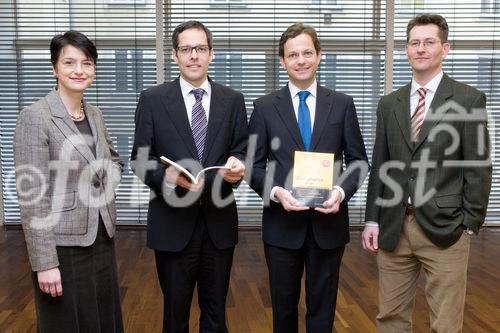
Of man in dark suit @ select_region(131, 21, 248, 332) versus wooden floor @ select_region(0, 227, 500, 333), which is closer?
man in dark suit @ select_region(131, 21, 248, 332)

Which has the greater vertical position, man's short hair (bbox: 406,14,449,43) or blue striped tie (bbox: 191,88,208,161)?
man's short hair (bbox: 406,14,449,43)

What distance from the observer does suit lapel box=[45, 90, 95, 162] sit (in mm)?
1785

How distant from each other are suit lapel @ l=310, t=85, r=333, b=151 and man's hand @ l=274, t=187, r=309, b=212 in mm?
225

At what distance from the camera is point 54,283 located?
1.73 m

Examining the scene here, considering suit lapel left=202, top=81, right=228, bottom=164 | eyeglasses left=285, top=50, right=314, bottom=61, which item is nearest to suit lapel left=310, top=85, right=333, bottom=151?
eyeglasses left=285, top=50, right=314, bottom=61

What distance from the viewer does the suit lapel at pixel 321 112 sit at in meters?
2.07

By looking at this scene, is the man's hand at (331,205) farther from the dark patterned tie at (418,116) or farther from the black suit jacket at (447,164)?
the dark patterned tie at (418,116)

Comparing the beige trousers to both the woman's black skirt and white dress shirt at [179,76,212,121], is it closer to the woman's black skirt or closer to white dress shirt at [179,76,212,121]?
white dress shirt at [179,76,212,121]

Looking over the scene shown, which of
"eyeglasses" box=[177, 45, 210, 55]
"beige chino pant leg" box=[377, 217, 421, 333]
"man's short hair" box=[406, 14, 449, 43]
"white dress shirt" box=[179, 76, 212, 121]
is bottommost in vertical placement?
"beige chino pant leg" box=[377, 217, 421, 333]

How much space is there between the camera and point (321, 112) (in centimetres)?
209

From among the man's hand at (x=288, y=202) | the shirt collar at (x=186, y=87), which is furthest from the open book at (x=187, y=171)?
the shirt collar at (x=186, y=87)

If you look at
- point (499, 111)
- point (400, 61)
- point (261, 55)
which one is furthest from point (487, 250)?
point (261, 55)

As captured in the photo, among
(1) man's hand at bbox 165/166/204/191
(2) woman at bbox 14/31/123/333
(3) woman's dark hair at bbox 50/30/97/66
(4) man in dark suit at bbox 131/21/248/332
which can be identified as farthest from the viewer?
(4) man in dark suit at bbox 131/21/248/332

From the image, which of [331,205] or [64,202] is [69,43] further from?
[331,205]
